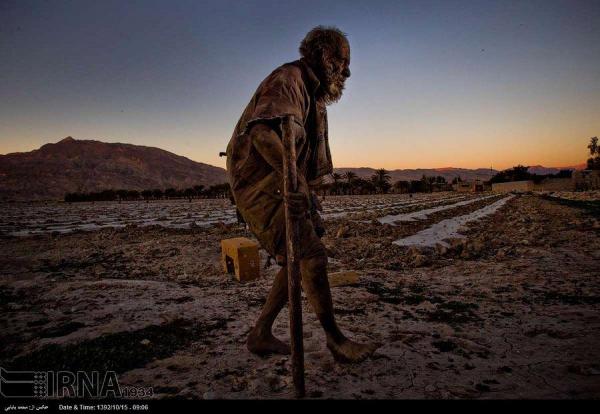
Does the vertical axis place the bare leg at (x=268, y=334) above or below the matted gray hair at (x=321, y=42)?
below

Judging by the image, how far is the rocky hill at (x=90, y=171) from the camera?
96.9 meters

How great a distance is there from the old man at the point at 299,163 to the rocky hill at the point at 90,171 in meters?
111

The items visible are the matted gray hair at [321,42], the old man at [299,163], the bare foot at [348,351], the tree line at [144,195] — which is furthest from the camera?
the tree line at [144,195]

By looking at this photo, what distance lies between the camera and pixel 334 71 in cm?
182

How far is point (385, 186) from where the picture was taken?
8294 centimetres

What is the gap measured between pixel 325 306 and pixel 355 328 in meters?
0.74

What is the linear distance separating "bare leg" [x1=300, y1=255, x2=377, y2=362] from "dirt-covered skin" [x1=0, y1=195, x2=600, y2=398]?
6cm

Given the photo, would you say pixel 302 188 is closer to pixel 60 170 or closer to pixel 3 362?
pixel 3 362

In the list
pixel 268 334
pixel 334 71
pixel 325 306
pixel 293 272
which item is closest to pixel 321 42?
pixel 334 71

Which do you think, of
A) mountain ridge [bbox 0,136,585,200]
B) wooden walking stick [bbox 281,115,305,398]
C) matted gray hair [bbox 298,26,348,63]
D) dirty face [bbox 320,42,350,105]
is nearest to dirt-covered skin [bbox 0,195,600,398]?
wooden walking stick [bbox 281,115,305,398]

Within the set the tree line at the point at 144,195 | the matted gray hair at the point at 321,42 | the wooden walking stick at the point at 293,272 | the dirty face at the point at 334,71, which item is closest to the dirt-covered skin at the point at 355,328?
the wooden walking stick at the point at 293,272

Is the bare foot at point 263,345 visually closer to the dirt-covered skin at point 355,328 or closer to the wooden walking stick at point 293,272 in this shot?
the dirt-covered skin at point 355,328

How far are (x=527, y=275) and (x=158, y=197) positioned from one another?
79083mm

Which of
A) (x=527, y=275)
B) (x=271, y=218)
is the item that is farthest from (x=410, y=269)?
(x=271, y=218)
